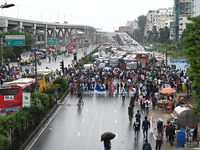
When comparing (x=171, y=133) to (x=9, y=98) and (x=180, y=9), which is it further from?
(x=180, y=9)

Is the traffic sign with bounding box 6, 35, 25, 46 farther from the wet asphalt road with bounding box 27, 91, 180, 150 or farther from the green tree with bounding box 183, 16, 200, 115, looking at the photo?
the green tree with bounding box 183, 16, 200, 115

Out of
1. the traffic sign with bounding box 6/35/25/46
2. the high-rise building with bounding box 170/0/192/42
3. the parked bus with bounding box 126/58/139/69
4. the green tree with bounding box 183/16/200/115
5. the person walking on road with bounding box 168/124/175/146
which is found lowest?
the person walking on road with bounding box 168/124/175/146

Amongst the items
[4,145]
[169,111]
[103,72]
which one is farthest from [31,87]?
[103,72]

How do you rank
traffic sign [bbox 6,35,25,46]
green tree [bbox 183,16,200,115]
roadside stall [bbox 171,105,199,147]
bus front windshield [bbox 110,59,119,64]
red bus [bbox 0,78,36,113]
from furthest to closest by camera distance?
bus front windshield [bbox 110,59,119,64]
traffic sign [bbox 6,35,25,46]
red bus [bbox 0,78,36,113]
roadside stall [bbox 171,105,199,147]
green tree [bbox 183,16,200,115]

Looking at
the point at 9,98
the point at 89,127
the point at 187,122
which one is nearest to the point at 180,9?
the point at 89,127

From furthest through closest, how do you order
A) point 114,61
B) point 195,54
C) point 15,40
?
point 114,61
point 15,40
point 195,54

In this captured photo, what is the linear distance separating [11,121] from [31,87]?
36.2 feet

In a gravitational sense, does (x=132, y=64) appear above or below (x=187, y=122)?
above

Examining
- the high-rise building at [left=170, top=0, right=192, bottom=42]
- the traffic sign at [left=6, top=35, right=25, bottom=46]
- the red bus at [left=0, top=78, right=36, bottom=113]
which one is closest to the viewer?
the red bus at [left=0, top=78, right=36, bottom=113]

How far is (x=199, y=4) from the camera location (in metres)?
98.3

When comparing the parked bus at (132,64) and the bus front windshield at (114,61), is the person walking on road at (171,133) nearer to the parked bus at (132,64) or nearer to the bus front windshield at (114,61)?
the parked bus at (132,64)

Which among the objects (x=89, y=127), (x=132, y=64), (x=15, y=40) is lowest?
(x=89, y=127)

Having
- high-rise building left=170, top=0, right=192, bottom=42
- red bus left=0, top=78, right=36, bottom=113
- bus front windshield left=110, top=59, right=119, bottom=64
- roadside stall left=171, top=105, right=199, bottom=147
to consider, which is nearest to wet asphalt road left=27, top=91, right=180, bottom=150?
roadside stall left=171, top=105, right=199, bottom=147

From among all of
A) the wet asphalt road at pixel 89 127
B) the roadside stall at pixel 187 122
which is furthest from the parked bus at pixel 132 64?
the roadside stall at pixel 187 122
